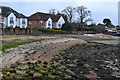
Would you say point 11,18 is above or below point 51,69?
above

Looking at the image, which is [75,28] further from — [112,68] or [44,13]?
[112,68]

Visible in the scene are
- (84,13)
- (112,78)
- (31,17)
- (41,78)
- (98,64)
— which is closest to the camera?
(41,78)

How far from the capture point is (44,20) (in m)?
73.8

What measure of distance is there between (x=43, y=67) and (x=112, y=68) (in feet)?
13.5

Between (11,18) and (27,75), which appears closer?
(27,75)

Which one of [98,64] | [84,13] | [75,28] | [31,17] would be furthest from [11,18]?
[98,64]

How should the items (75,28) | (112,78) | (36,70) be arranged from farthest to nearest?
(75,28), (36,70), (112,78)

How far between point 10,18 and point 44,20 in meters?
15.4

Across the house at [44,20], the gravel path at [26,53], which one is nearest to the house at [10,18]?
the house at [44,20]

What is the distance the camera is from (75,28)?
69438 mm

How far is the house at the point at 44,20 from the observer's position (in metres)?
73.3

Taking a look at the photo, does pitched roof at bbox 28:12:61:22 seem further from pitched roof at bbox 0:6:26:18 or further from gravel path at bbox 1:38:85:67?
gravel path at bbox 1:38:85:67

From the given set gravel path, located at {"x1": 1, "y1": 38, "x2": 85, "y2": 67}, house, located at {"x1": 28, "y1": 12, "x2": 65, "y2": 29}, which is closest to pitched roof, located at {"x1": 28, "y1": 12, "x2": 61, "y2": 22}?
house, located at {"x1": 28, "y1": 12, "x2": 65, "y2": 29}

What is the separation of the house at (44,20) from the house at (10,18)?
8.50m
